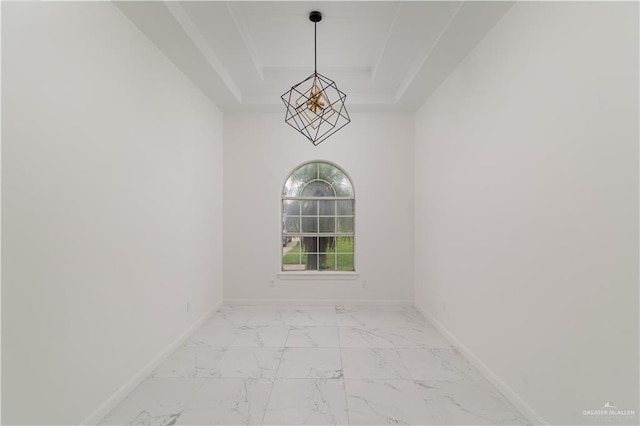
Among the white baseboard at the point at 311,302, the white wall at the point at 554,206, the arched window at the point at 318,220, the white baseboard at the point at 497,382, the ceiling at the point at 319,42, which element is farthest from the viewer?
the arched window at the point at 318,220

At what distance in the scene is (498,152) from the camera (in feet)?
7.67

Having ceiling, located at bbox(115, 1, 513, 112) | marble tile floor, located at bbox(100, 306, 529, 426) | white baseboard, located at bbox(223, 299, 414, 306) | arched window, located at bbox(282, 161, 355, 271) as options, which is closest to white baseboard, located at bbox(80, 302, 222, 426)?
marble tile floor, located at bbox(100, 306, 529, 426)

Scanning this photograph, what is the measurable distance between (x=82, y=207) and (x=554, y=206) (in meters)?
2.85

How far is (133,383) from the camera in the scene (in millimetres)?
2312

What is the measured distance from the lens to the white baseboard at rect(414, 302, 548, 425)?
1.92 metres

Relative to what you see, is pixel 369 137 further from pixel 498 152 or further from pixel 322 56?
pixel 498 152

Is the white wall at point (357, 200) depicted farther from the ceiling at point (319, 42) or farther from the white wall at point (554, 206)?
the white wall at point (554, 206)

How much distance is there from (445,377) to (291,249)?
2.73 meters

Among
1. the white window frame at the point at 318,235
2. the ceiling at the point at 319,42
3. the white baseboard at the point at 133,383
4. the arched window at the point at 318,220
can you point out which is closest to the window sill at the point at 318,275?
the white window frame at the point at 318,235

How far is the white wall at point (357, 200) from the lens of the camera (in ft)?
14.6

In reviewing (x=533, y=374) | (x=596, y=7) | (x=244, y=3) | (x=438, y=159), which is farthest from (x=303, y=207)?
(x=596, y=7)

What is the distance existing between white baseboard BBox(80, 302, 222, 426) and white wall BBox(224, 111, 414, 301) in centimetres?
134

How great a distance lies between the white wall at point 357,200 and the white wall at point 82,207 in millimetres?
1443

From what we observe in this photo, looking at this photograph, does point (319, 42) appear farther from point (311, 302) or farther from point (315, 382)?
point (311, 302)
